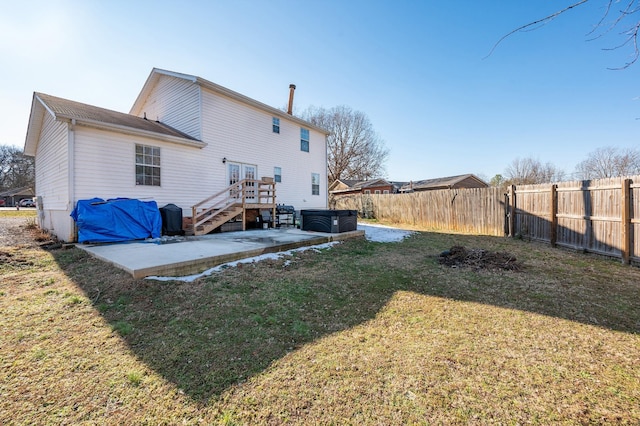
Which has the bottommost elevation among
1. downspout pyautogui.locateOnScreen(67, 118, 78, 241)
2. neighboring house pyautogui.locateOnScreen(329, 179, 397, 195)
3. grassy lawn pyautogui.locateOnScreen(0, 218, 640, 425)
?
grassy lawn pyautogui.locateOnScreen(0, 218, 640, 425)

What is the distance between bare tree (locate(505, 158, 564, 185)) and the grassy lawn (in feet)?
98.0

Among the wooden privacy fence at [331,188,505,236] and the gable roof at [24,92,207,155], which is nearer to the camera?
the gable roof at [24,92,207,155]

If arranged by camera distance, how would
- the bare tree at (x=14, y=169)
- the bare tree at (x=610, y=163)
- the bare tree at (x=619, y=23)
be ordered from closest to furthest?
the bare tree at (x=619, y=23), the bare tree at (x=610, y=163), the bare tree at (x=14, y=169)

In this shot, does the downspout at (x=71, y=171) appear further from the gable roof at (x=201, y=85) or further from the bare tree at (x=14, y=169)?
the bare tree at (x=14, y=169)

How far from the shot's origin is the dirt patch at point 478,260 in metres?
5.23

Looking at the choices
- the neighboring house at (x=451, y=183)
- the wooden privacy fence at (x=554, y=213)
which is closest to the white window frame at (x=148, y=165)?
the wooden privacy fence at (x=554, y=213)

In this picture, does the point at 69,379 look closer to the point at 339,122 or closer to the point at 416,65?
the point at 416,65

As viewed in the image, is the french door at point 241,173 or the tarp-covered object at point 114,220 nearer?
the tarp-covered object at point 114,220

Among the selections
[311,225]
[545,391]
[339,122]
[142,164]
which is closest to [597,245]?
[545,391]

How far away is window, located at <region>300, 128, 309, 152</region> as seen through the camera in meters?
14.4

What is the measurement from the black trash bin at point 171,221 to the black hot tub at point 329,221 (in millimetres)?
4121

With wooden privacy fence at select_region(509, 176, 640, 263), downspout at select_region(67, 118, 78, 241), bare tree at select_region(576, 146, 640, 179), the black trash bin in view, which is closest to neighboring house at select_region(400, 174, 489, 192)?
bare tree at select_region(576, 146, 640, 179)

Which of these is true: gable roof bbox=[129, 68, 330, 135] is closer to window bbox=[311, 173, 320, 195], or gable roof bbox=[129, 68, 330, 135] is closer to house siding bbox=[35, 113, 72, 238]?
window bbox=[311, 173, 320, 195]

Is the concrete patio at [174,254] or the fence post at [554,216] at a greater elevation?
the fence post at [554,216]
